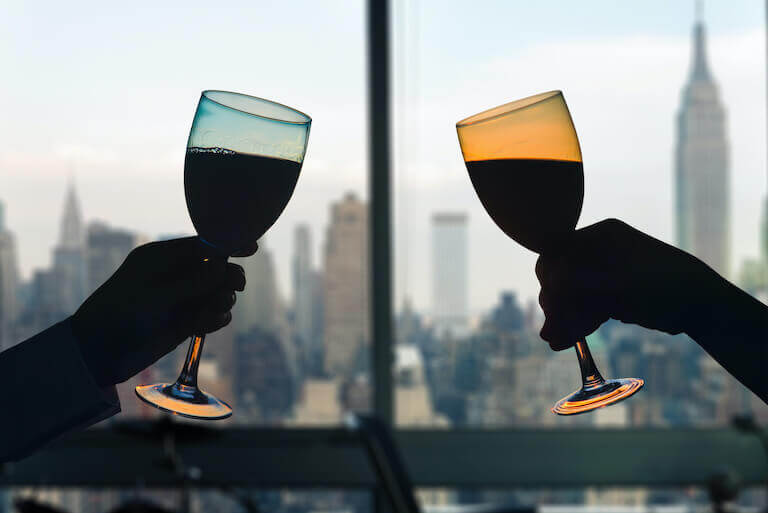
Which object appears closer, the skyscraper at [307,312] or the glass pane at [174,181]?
the glass pane at [174,181]

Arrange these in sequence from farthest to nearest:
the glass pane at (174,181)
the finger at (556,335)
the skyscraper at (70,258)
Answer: the skyscraper at (70,258), the glass pane at (174,181), the finger at (556,335)

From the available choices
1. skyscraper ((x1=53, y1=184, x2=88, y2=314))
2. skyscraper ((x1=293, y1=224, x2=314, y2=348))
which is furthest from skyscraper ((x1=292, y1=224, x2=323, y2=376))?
skyscraper ((x1=53, y1=184, x2=88, y2=314))

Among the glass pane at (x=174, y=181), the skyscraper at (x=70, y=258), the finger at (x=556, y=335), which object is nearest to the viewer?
the finger at (x=556, y=335)

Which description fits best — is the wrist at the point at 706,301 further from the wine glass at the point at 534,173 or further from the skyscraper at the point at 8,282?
the skyscraper at the point at 8,282

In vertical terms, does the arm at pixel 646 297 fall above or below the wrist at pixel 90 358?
above

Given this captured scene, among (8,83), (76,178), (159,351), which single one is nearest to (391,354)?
(76,178)

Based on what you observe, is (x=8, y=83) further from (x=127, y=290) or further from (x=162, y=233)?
(x=127, y=290)

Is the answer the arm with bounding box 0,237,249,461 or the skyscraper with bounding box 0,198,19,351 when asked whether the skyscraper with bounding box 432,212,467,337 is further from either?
the arm with bounding box 0,237,249,461

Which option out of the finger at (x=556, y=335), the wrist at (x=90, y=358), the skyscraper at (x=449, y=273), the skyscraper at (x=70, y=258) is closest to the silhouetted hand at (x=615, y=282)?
the finger at (x=556, y=335)
